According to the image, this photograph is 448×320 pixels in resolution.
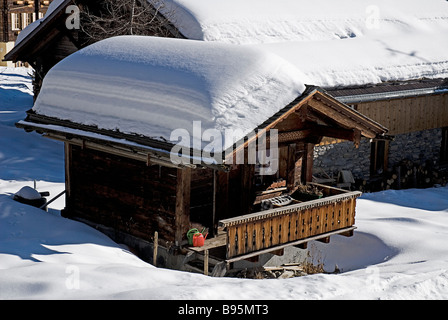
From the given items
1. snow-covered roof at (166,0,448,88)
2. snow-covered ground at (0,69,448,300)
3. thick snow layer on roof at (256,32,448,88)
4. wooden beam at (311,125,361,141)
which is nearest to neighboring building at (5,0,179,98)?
snow-covered roof at (166,0,448,88)

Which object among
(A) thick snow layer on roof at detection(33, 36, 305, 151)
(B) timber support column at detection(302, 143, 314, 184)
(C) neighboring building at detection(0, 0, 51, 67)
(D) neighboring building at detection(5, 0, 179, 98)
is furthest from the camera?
(C) neighboring building at detection(0, 0, 51, 67)

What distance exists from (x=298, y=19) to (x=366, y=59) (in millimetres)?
2850

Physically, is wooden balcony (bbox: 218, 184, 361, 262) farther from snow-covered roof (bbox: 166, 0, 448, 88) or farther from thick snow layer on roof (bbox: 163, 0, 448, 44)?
thick snow layer on roof (bbox: 163, 0, 448, 44)

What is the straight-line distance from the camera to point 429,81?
22.1 m

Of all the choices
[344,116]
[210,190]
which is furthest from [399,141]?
[210,190]

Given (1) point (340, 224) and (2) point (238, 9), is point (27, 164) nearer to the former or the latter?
(2) point (238, 9)

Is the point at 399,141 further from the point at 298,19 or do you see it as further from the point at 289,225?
the point at 289,225

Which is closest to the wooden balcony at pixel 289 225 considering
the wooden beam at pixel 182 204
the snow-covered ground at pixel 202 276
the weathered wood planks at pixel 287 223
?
the weathered wood planks at pixel 287 223

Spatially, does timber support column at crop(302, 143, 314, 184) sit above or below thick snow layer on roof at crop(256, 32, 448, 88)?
below

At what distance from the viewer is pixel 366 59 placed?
21125mm

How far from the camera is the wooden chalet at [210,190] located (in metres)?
12.8

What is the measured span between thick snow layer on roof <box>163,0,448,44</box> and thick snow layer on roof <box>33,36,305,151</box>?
17.6ft

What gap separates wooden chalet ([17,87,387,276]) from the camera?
12.8m
